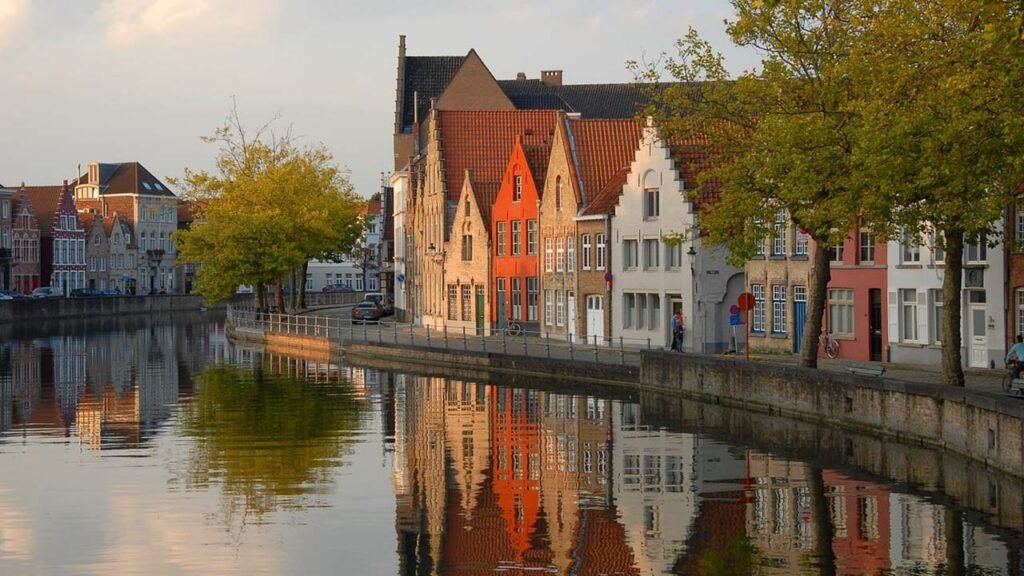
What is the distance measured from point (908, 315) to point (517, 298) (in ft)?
86.8

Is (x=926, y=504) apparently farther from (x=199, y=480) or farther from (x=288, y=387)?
(x=288, y=387)

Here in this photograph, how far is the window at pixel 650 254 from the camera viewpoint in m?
64.4

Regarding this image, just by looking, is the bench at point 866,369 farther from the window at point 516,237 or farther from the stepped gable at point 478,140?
the stepped gable at point 478,140

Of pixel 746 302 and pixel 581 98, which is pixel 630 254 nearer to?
pixel 746 302

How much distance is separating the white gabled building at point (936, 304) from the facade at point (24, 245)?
108 meters

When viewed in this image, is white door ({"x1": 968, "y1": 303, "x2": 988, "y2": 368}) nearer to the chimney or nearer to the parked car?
the chimney

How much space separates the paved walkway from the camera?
46.0 m

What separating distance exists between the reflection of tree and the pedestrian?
1137 cm

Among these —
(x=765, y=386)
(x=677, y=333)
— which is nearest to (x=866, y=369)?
(x=765, y=386)

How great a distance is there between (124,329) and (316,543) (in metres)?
88.9

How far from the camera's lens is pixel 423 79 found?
386 ft

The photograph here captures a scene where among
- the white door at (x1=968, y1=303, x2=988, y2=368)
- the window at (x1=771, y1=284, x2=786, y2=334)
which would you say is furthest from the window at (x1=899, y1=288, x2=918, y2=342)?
the window at (x1=771, y1=284, x2=786, y2=334)

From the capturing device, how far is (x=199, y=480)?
32.6 meters

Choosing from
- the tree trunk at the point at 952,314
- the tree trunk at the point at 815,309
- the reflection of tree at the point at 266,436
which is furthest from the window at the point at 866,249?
the reflection of tree at the point at 266,436
